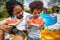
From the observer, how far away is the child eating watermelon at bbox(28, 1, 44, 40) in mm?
2102

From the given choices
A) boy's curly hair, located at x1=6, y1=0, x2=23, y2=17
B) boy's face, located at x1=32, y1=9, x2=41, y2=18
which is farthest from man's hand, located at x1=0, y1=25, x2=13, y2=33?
boy's face, located at x1=32, y1=9, x2=41, y2=18

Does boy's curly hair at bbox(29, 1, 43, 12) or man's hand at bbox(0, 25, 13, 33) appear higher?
boy's curly hair at bbox(29, 1, 43, 12)

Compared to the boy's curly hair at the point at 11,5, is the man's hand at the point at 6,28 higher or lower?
lower

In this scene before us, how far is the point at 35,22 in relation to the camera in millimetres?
2113

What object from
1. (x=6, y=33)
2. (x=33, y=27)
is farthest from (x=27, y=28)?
(x=6, y=33)

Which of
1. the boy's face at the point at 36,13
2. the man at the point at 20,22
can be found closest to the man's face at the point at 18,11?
the man at the point at 20,22

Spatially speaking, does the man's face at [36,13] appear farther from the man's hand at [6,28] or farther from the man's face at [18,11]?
the man's hand at [6,28]

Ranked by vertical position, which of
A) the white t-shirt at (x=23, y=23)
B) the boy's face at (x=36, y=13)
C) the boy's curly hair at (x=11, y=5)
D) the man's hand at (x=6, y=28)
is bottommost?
the man's hand at (x=6, y=28)

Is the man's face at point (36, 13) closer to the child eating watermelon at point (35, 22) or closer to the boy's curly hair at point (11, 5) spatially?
the child eating watermelon at point (35, 22)

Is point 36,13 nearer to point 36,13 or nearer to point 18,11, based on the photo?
point 36,13

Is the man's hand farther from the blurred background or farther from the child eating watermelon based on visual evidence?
the child eating watermelon

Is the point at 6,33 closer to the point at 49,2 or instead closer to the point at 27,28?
the point at 27,28

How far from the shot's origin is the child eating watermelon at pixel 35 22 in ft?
6.89

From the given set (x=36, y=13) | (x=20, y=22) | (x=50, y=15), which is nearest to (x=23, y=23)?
(x=20, y=22)
